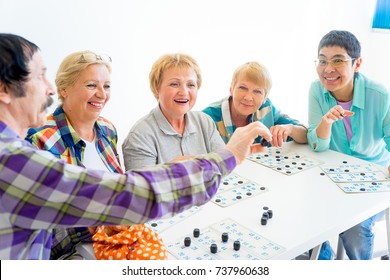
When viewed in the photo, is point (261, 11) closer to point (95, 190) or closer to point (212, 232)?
point (212, 232)

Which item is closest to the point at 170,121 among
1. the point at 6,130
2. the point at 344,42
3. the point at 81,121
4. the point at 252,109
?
Result: the point at 81,121

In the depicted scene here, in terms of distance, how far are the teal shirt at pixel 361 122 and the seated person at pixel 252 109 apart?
14cm

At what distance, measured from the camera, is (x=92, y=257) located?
1.32 metres

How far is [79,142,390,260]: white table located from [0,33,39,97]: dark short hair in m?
0.61

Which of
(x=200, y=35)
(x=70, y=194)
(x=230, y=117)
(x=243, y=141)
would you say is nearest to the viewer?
(x=70, y=194)

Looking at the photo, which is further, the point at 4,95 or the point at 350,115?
the point at 350,115

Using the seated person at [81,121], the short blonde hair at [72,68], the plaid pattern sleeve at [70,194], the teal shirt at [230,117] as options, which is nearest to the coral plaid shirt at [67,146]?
the seated person at [81,121]

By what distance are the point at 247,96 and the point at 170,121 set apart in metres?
0.50

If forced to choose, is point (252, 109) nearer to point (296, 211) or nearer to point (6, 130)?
point (296, 211)

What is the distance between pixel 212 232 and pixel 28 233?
2.13ft

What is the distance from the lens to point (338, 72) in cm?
222

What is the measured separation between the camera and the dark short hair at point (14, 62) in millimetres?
935

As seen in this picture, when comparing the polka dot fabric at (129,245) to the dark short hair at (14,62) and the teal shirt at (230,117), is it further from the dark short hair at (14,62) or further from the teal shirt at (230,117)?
the teal shirt at (230,117)

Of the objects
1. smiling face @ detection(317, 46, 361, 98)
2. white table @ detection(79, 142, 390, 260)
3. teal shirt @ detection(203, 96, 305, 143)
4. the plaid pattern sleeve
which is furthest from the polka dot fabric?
smiling face @ detection(317, 46, 361, 98)
